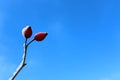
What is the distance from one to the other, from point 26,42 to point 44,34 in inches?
20.2

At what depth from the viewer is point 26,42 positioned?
6.09 metres

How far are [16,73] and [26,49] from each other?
764mm

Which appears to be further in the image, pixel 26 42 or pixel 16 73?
pixel 26 42

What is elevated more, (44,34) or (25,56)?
(44,34)

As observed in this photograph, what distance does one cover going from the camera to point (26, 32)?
589 cm

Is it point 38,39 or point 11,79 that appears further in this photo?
point 38,39

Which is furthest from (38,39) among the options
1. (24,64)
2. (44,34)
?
(24,64)

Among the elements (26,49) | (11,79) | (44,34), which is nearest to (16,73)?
(11,79)

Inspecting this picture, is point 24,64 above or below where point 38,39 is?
below

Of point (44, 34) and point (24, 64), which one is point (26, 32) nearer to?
point (44, 34)

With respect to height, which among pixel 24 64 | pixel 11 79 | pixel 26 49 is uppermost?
pixel 26 49

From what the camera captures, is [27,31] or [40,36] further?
[40,36]

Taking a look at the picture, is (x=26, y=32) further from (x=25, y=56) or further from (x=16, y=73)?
(x=16, y=73)

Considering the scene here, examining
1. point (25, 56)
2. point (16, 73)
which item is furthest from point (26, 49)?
point (16, 73)
